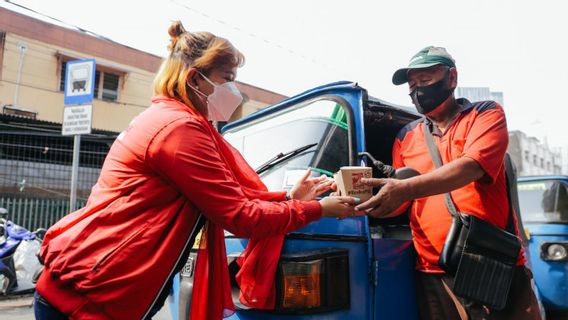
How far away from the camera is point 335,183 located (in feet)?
7.48

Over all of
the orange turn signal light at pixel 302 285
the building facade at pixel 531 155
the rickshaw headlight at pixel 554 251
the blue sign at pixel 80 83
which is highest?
the building facade at pixel 531 155

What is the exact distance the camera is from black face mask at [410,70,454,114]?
8.27 feet

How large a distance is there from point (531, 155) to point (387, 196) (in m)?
48.9

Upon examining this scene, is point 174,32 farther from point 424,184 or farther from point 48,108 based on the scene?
point 48,108

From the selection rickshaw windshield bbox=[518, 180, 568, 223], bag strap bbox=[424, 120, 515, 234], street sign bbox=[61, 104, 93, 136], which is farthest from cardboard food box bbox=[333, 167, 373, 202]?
street sign bbox=[61, 104, 93, 136]

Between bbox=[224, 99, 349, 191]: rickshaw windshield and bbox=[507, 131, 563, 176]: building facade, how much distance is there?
37762 millimetres

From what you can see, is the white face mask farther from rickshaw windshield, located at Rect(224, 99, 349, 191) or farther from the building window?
the building window

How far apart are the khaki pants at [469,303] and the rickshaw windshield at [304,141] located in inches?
31.8

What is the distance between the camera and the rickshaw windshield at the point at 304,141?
8.51 feet

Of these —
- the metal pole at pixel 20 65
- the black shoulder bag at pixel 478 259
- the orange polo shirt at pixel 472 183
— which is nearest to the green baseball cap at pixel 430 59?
the orange polo shirt at pixel 472 183

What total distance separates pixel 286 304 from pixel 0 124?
14303 mm

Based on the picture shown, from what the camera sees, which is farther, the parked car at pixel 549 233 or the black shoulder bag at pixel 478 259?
the parked car at pixel 549 233

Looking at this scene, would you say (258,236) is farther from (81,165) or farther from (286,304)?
(81,165)

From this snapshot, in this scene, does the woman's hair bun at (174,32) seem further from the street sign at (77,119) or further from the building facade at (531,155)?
the building facade at (531,155)
